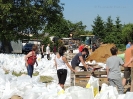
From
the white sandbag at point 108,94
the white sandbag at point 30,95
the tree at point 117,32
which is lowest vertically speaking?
the white sandbag at point 30,95

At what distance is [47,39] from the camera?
44.3m

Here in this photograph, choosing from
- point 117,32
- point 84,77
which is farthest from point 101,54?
point 117,32

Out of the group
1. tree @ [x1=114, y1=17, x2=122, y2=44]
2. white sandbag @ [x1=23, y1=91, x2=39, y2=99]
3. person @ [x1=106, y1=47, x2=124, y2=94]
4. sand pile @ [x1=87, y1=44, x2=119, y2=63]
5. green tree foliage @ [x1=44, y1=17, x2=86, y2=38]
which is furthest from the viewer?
green tree foliage @ [x1=44, y1=17, x2=86, y2=38]

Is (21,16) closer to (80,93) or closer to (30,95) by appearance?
(30,95)

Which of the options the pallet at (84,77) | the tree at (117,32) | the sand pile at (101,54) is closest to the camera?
the pallet at (84,77)

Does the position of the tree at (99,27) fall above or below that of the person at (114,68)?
above

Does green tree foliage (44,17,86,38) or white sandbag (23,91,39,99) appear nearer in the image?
white sandbag (23,91,39,99)

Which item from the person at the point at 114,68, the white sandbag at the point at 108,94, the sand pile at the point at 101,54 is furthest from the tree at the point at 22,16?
the white sandbag at the point at 108,94

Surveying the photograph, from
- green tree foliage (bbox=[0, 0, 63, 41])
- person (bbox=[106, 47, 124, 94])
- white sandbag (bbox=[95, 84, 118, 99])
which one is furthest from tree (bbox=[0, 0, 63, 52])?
white sandbag (bbox=[95, 84, 118, 99])

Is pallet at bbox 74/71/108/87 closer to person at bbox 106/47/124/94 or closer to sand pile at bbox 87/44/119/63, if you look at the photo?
person at bbox 106/47/124/94

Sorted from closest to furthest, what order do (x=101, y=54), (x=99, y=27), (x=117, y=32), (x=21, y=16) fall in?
(x=101, y=54) → (x=21, y=16) → (x=117, y=32) → (x=99, y=27)

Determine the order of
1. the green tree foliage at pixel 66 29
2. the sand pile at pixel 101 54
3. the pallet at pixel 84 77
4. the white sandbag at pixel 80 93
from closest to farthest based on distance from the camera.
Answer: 1. the white sandbag at pixel 80 93
2. the pallet at pixel 84 77
3. the sand pile at pixel 101 54
4. the green tree foliage at pixel 66 29

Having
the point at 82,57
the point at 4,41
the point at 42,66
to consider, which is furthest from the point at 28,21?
the point at 82,57

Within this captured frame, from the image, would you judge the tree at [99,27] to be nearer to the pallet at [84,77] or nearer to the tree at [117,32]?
the tree at [117,32]
